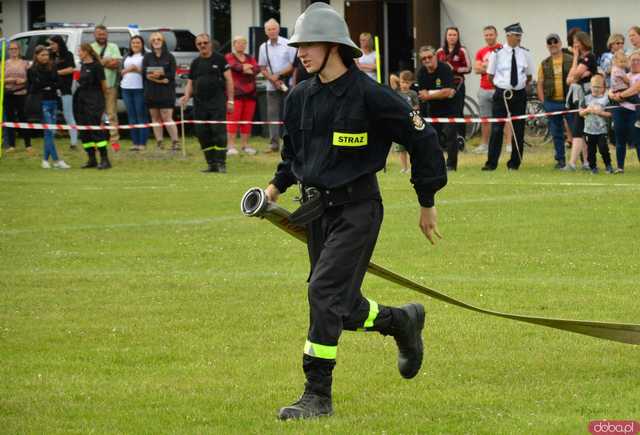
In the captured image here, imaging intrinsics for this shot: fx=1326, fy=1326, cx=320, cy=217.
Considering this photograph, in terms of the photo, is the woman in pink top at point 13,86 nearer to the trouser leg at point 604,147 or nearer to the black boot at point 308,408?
the trouser leg at point 604,147

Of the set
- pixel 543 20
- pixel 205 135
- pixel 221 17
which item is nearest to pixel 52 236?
pixel 205 135

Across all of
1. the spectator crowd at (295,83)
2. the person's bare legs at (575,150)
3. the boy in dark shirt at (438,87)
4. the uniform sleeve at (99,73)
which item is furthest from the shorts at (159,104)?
the person's bare legs at (575,150)

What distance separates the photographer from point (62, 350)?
8266mm

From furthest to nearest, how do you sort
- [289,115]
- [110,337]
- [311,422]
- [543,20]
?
[543,20] < [110,337] < [289,115] < [311,422]

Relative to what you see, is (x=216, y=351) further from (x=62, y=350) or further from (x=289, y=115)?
(x=289, y=115)

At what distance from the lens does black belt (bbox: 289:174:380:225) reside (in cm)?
649

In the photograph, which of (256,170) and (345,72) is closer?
(345,72)

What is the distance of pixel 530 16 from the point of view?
2788 cm

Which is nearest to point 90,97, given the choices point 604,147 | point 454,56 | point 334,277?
point 454,56

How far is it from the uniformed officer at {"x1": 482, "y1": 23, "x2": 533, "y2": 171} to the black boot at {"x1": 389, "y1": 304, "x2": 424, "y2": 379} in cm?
1407

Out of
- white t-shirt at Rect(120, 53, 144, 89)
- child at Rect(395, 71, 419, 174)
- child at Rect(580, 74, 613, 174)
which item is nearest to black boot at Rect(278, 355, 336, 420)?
child at Rect(580, 74, 613, 174)

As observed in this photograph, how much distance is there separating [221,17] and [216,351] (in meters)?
25.2

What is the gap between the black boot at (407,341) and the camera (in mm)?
7047

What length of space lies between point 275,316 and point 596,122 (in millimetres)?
11394
